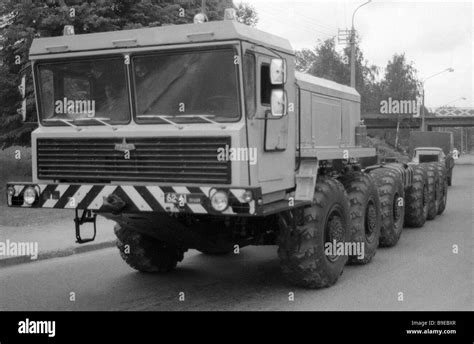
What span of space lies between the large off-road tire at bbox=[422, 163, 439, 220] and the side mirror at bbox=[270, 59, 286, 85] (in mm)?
9022

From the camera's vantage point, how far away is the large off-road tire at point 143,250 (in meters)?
8.34

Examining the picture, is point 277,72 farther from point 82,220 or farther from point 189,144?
point 82,220

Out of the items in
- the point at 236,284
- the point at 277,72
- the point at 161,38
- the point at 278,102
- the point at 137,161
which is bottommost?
the point at 236,284

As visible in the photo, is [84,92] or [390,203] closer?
[84,92]

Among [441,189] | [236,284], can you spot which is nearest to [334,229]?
[236,284]

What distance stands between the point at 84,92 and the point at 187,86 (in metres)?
1.32

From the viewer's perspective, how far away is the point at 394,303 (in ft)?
22.9

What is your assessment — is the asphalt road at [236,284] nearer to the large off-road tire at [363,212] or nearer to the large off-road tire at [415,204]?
the large off-road tire at [363,212]

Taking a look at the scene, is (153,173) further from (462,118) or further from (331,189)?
(462,118)

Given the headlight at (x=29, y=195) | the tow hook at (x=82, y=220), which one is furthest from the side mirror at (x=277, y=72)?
the headlight at (x=29, y=195)

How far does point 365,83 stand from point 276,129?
62226mm

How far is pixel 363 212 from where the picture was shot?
29.5 ft

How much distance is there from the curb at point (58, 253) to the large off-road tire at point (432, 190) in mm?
7598
